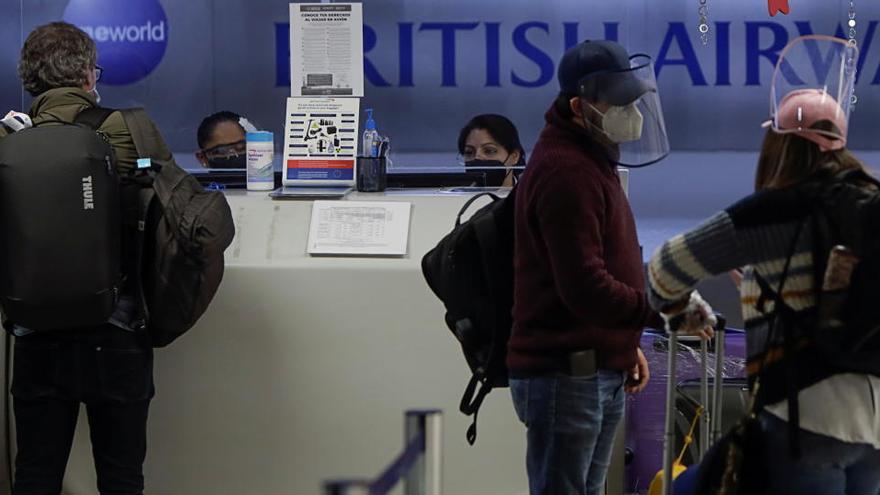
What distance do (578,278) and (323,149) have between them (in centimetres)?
160

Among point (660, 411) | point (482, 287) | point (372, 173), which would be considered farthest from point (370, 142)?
point (660, 411)

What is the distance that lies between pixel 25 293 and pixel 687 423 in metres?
2.00

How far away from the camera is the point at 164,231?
320 centimetres

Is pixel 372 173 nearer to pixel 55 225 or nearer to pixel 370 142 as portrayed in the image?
pixel 370 142

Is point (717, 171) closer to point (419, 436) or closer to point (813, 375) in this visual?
point (813, 375)

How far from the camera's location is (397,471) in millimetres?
1696

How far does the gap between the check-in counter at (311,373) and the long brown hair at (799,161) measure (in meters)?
1.62

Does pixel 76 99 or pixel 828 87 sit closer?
pixel 828 87

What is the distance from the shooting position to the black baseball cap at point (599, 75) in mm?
2650

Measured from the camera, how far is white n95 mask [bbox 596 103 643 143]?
104 inches

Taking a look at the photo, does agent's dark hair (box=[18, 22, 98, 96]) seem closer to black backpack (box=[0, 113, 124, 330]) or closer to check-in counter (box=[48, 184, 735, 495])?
black backpack (box=[0, 113, 124, 330])

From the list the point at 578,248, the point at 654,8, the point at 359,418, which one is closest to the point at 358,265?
the point at 359,418

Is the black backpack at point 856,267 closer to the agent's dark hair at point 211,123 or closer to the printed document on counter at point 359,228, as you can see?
the printed document on counter at point 359,228

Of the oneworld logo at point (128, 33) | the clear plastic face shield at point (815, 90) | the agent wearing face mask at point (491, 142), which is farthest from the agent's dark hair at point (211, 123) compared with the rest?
the clear plastic face shield at point (815, 90)
